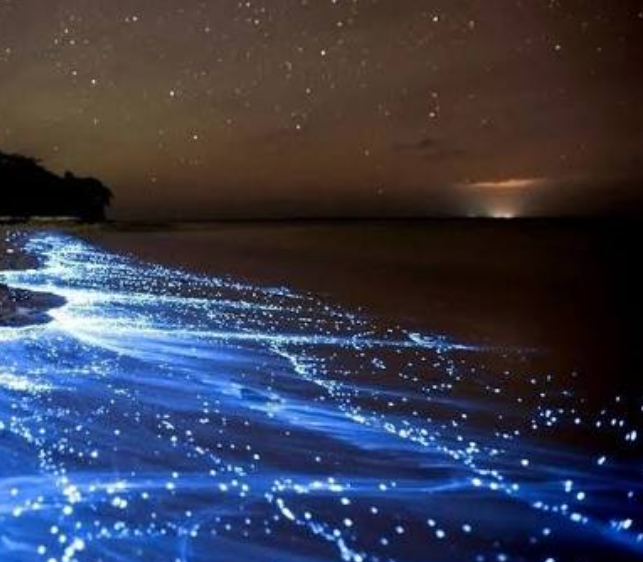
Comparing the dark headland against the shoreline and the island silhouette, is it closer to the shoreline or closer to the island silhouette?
the island silhouette

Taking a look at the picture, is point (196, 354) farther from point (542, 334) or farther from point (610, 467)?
point (542, 334)

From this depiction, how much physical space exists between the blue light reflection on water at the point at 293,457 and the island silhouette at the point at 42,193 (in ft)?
283

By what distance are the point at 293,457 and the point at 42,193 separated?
10478cm

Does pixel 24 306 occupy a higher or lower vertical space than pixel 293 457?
lower

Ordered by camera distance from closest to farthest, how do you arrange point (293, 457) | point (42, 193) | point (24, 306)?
point (293, 457), point (24, 306), point (42, 193)

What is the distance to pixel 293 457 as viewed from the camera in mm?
7750

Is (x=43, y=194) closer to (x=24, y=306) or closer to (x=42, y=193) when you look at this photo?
(x=42, y=193)

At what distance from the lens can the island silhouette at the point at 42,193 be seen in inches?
3644

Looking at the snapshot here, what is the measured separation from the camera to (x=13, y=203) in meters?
99.5

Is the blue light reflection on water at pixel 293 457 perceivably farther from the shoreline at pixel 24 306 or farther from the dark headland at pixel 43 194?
the dark headland at pixel 43 194

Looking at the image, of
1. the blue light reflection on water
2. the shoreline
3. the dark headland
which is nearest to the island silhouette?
the dark headland

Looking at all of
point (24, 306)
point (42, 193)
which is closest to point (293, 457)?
point (24, 306)

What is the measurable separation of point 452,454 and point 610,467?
179 cm

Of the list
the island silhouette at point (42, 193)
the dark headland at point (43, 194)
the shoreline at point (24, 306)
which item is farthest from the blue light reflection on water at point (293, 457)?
the island silhouette at point (42, 193)
